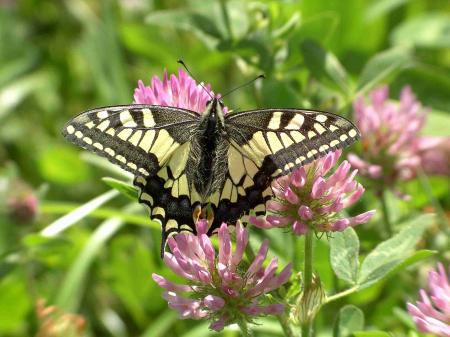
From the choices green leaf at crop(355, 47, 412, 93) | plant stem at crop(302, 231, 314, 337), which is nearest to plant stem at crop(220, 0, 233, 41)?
green leaf at crop(355, 47, 412, 93)

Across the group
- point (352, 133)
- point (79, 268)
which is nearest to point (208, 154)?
point (352, 133)

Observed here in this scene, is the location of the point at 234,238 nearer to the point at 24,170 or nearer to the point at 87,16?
the point at 24,170

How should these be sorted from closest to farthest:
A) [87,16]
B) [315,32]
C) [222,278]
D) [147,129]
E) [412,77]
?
[222,278], [147,129], [315,32], [412,77], [87,16]

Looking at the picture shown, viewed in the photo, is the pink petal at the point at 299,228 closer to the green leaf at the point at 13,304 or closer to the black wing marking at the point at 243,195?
the black wing marking at the point at 243,195

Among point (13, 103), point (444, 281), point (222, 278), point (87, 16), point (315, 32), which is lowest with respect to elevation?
point (444, 281)

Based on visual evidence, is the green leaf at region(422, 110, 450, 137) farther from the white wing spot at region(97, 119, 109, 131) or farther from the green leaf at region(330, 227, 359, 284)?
the white wing spot at region(97, 119, 109, 131)

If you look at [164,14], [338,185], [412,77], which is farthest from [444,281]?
[412,77]

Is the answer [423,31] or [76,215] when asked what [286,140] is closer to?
[76,215]
